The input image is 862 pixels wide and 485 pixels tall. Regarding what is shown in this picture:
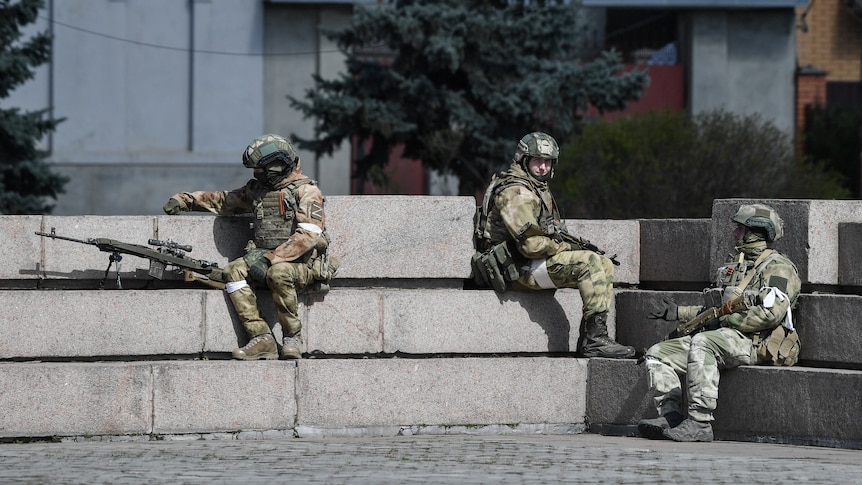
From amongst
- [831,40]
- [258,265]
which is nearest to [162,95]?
[831,40]

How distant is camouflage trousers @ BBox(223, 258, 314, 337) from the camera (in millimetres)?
9414

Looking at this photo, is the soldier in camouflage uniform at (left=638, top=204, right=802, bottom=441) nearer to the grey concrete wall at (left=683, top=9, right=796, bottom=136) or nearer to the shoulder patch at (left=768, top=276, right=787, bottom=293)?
the shoulder patch at (left=768, top=276, right=787, bottom=293)

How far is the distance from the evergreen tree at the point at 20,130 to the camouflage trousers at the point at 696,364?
12.0 metres

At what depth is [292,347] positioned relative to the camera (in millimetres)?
9539

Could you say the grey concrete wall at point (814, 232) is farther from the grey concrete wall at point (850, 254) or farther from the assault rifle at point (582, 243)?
the assault rifle at point (582, 243)

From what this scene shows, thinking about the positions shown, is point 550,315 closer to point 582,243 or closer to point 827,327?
point 582,243

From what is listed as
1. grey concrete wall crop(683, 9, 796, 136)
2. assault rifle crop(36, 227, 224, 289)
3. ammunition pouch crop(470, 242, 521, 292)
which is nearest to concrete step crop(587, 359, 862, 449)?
ammunition pouch crop(470, 242, 521, 292)

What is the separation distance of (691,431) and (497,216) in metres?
2.03

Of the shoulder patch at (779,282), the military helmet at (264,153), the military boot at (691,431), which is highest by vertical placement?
the military helmet at (264,153)

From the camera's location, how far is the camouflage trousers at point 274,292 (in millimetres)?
9414

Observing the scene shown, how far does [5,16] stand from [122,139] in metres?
7.34

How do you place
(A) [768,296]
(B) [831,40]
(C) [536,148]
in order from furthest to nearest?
(B) [831,40]
(C) [536,148]
(A) [768,296]

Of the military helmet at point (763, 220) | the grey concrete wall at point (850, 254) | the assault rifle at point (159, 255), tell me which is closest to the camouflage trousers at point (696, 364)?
the military helmet at point (763, 220)

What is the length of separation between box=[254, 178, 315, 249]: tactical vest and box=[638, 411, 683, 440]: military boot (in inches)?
103
